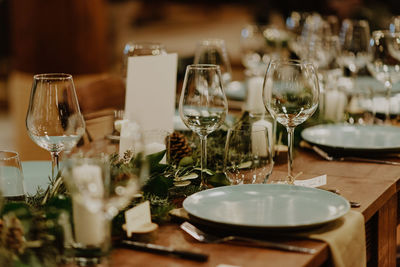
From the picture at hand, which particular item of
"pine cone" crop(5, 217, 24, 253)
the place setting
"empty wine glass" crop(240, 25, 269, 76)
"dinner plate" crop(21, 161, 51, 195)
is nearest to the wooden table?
the place setting

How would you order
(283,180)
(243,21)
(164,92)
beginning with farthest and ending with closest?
(243,21), (164,92), (283,180)

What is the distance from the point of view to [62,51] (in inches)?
163

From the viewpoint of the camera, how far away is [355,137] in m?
1.80

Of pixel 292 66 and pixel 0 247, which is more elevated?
pixel 292 66

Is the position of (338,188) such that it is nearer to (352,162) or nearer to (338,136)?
(352,162)

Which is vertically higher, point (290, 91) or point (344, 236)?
point (290, 91)

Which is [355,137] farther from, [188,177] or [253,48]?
[253,48]

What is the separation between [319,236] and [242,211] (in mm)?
146

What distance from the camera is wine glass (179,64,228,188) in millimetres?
1310

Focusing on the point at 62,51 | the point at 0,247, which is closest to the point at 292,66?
the point at 0,247

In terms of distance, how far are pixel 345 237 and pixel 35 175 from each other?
72 centimetres

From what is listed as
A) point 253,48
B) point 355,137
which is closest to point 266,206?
point 355,137

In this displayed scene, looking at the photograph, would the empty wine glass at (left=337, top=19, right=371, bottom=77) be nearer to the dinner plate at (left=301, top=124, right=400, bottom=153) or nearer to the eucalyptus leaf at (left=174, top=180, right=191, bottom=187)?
the dinner plate at (left=301, top=124, right=400, bottom=153)

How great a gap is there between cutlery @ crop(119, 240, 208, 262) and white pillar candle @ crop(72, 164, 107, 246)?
0.09m
